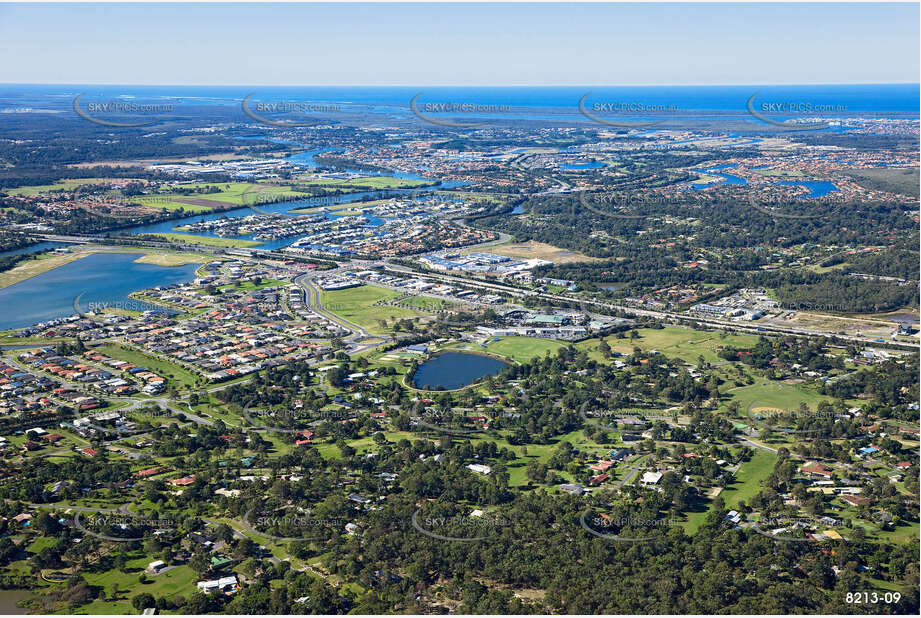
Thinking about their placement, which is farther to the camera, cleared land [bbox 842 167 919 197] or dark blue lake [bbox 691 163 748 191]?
dark blue lake [bbox 691 163 748 191]

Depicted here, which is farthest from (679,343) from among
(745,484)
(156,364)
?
(156,364)

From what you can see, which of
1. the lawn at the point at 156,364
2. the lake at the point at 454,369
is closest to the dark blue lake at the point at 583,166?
the lake at the point at 454,369

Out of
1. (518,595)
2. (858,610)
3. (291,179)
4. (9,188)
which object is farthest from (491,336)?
(9,188)

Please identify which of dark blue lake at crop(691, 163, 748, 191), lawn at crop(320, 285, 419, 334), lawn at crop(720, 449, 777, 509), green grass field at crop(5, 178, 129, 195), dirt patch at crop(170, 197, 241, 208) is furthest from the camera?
dark blue lake at crop(691, 163, 748, 191)

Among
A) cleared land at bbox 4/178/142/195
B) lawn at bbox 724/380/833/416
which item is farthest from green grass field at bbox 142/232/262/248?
lawn at bbox 724/380/833/416

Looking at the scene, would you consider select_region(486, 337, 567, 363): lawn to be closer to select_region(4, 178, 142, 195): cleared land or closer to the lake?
the lake

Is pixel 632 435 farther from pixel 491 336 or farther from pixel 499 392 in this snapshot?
pixel 491 336

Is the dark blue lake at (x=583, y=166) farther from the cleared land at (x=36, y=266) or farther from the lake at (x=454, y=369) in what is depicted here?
the lake at (x=454, y=369)
